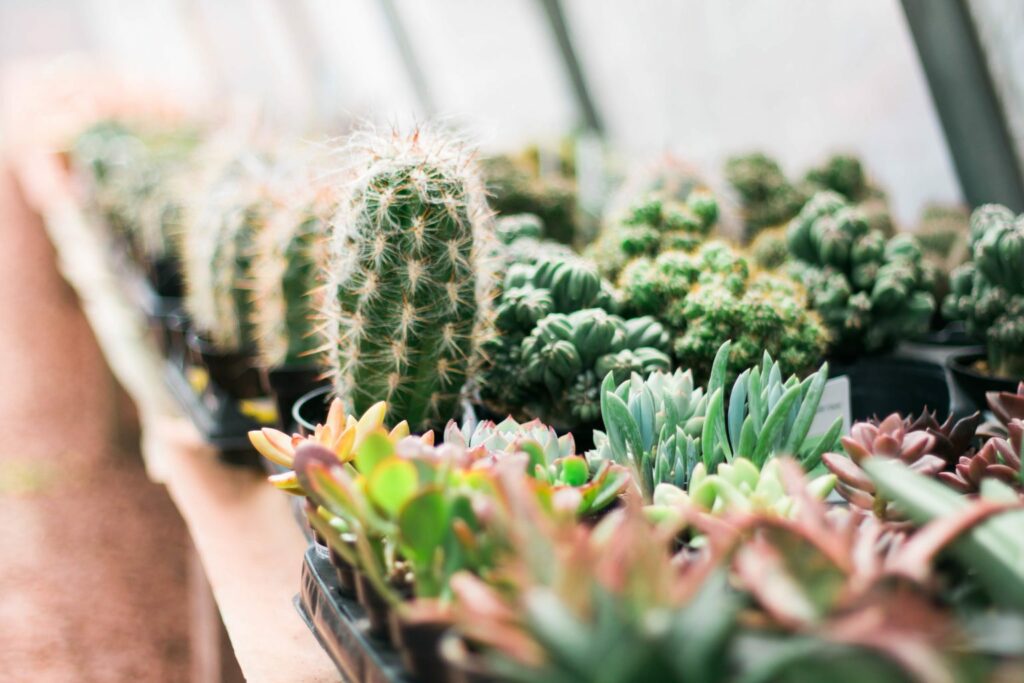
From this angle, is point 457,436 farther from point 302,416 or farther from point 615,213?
point 615,213

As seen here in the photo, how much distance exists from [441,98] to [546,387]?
11.2ft

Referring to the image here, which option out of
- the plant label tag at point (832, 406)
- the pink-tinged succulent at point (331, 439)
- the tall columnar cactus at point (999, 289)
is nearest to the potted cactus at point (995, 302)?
the tall columnar cactus at point (999, 289)

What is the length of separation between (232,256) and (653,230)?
2.31ft

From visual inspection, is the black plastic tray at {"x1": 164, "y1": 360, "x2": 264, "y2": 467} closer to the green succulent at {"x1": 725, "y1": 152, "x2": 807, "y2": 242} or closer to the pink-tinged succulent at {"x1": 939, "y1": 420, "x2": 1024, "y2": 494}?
the green succulent at {"x1": 725, "y1": 152, "x2": 807, "y2": 242}

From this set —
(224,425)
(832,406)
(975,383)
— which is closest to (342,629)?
(832,406)

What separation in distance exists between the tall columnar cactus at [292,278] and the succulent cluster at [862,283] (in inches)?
26.2

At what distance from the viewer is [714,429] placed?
695mm

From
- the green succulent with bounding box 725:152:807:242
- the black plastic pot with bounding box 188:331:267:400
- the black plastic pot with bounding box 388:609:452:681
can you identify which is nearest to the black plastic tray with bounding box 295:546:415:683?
the black plastic pot with bounding box 388:609:452:681

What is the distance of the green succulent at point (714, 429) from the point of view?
2.27ft

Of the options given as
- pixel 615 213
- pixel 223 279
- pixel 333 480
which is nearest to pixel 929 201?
pixel 615 213

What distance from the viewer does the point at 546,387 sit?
979 mm

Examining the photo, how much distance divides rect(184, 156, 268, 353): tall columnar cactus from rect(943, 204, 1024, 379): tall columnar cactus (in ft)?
3.32

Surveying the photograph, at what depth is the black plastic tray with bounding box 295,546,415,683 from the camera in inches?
22.2

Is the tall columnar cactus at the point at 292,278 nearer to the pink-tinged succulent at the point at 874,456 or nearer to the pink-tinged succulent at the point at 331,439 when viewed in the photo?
the pink-tinged succulent at the point at 331,439
